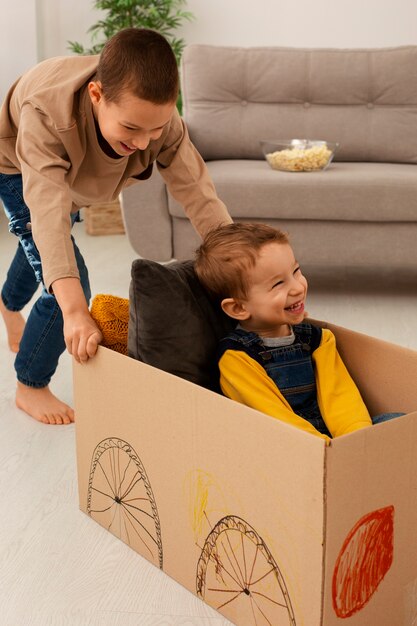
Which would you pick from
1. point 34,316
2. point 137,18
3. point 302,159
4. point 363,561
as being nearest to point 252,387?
point 363,561

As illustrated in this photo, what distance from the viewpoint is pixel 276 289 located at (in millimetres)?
1314

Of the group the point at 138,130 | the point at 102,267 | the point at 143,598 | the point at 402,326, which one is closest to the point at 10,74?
the point at 102,267

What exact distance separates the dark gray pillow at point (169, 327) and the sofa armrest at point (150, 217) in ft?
4.80

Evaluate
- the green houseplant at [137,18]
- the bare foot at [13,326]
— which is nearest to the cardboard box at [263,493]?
the bare foot at [13,326]

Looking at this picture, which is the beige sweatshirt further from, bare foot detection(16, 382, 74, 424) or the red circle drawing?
the red circle drawing

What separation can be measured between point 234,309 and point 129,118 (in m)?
0.37

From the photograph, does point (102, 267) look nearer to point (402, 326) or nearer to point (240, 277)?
point (402, 326)

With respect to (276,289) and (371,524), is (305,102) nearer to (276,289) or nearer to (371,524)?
(276,289)

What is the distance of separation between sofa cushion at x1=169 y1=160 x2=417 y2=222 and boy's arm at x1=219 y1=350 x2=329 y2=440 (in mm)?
1477

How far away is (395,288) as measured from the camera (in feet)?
9.69

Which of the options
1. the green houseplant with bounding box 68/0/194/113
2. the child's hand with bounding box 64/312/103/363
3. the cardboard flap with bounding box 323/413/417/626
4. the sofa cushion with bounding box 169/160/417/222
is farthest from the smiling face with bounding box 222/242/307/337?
the green houseplant with bounding box 68/0/194/113

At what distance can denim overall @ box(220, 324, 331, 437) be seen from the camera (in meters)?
1.32

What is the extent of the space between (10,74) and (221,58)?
1590mm

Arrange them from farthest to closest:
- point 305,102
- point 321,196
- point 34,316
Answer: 1. point 305,102
2. point 321,196
3. point 34,316
